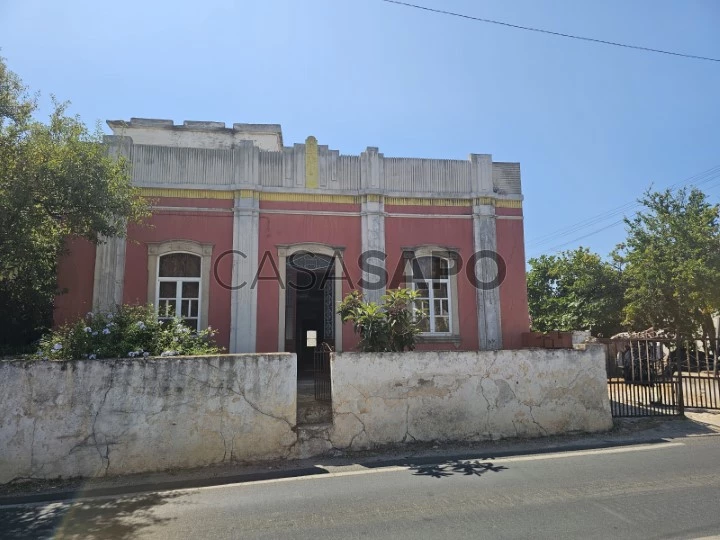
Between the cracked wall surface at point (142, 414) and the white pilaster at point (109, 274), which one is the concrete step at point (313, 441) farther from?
the white pilaster at point (109, 274)

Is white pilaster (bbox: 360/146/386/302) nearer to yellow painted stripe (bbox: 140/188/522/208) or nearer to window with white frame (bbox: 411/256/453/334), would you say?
yellow painted stripe (bbox: 140/188/522/208)

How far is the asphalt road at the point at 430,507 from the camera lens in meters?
4.45

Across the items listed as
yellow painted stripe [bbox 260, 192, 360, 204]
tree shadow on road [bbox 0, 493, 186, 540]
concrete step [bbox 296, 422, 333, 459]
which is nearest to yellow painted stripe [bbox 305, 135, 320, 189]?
yellow painted stripe [bbox 260, 192, 360, 204]

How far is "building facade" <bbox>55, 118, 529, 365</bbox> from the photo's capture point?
1134 cm

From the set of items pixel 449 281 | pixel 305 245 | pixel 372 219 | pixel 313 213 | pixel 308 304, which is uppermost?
pixel 313 213

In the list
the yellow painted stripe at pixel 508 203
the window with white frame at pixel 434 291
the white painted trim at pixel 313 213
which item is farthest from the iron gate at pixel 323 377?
the yellow painted stripe at pixel 508 203

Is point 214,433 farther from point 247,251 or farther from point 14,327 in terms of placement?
point 14,327

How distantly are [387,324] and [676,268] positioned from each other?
14.9 metres

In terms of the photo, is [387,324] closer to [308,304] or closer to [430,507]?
[430,507]

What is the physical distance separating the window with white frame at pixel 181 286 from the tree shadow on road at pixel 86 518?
19.3 feet

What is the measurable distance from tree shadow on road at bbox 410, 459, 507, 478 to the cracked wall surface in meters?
2.14

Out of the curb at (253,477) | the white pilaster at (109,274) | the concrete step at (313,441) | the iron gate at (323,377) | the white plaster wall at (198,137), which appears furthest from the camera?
the white plaster wall at (198,137)

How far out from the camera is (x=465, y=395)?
843 cm

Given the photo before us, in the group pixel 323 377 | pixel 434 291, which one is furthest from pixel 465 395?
pixel 434 291
